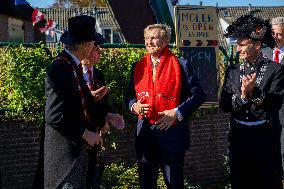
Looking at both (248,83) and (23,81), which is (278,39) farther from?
(23,81)

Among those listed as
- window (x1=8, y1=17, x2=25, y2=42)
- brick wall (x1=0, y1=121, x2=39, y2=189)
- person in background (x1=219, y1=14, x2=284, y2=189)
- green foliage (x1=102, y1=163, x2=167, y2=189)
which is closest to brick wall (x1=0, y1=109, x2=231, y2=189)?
brick wall (x1=0, y1=121, x2=39, y2=189)

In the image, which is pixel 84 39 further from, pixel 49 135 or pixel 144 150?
pixel 144 150

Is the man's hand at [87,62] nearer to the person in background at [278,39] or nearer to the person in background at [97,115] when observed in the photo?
the person in background at [97,115]

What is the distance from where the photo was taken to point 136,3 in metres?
8.66

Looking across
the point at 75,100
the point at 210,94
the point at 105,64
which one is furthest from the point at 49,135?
the point at 210,94

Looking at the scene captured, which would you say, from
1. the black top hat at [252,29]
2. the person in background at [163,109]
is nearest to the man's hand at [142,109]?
the person in background at [163,109]

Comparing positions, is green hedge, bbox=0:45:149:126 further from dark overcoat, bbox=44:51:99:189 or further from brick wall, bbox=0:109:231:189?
dark overcoat, bbox=44:51:99:189

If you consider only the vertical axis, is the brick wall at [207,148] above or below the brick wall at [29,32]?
below

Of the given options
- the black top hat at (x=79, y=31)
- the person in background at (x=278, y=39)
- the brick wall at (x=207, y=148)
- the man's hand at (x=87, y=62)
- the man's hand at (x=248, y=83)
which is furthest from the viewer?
the brick wall at (x=207, y=148)

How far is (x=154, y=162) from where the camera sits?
4926 mm

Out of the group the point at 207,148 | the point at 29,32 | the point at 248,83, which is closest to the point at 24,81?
the point at 248,83

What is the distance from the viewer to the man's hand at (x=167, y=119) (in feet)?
15.5

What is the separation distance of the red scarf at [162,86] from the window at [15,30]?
2163 centimetres

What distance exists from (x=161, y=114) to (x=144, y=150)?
44cm
